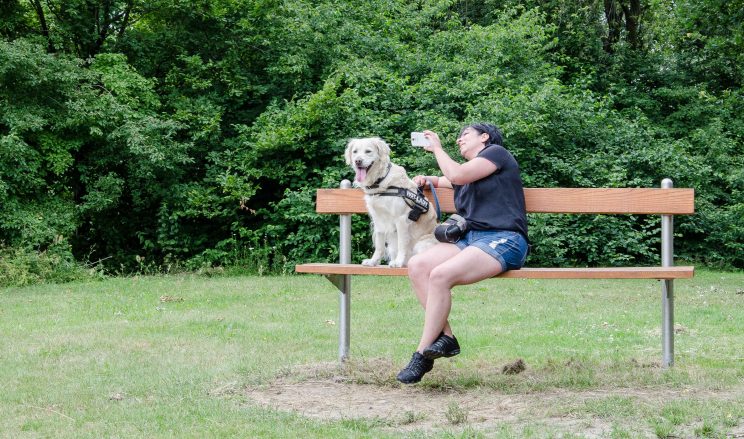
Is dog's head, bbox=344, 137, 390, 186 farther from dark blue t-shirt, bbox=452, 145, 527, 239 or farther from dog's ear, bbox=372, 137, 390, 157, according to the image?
dark blue t-shirt, bbox=452, 145, 527, 239

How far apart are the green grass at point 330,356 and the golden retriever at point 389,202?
0.80 meters

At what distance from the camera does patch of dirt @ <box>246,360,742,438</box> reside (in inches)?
158

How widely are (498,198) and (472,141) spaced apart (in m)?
0.43

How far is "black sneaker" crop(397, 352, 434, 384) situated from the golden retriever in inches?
38.2

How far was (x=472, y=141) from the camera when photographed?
5.16 meters

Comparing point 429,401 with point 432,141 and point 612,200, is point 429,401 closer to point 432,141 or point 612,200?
point 432,141

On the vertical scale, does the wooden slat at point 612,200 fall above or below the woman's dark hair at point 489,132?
below

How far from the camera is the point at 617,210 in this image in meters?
5.23

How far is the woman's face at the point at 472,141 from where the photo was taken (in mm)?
5160

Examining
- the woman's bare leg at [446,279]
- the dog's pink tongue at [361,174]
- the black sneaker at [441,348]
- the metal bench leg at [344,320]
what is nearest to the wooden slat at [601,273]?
the woman's bare leg at [446,279]

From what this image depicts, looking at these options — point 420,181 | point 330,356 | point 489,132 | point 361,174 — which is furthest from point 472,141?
point 330,356

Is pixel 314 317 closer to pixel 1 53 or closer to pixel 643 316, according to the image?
pixel 643 316

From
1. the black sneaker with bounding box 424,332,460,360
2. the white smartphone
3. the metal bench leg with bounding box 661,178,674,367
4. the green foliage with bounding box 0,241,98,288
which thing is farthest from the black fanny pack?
the green foliage with bounding box 0,241,98,288

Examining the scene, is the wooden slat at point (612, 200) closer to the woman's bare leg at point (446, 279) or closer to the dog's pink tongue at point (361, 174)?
the woman's bare leg at point (446, 279)
